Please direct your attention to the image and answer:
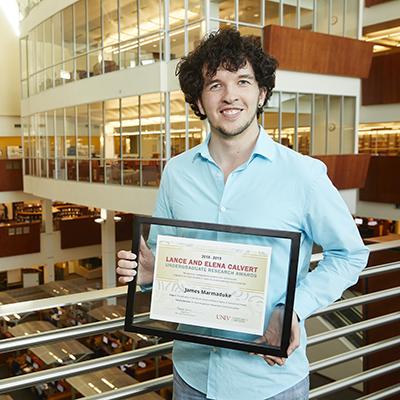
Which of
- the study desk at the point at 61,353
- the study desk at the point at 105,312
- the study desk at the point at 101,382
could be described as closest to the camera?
the study desk at the point at 101,382

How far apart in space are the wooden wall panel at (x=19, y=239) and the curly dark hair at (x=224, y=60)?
21.2 metres

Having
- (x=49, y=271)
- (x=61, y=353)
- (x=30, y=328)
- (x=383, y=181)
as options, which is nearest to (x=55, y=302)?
(x=61, y=353)

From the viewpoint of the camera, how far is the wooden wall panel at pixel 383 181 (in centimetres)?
1568

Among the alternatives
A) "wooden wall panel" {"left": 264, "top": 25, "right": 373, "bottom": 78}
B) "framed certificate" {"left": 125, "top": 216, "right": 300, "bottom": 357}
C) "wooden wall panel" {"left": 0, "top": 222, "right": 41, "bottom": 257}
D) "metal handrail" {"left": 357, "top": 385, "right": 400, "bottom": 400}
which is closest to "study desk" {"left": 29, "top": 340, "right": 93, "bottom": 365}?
"wooden wall panel" {"left": 0, "top": 222, "right": 41, "bottom": 257}

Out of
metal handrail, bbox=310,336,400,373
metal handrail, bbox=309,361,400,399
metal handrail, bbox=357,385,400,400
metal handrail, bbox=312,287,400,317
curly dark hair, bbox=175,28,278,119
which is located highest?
curly dark hair, bbox=175,28,278,119

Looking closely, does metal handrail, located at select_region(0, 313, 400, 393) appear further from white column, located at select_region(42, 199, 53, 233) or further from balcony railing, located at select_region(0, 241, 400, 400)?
white column, located at select_region(42, 199, 53, 233)

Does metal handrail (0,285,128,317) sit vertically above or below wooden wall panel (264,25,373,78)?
below

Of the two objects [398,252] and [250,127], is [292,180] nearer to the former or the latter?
[250,127]

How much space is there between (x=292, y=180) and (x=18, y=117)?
25741mm

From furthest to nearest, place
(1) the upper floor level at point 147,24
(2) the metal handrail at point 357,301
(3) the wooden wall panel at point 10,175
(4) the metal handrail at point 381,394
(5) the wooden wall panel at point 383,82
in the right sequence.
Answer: (3) the wooden wall panel at point 10,175
(5) the wooden wall panel at point 383,82
(1) the upper floor level at point 147,24
(4) the metal handrail at point 381,394
(2) the metal handrail at point 357,301

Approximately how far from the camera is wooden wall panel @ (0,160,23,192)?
23.5 meters

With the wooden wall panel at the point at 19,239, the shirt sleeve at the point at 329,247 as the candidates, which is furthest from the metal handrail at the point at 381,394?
the wooden wall panel at the point at 19,239

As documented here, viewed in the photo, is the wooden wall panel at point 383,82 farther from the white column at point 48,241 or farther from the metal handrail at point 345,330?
the white column at point 48,241

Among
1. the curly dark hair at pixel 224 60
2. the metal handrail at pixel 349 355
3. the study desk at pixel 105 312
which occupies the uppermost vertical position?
the curly dark hair at pixel 224 60
